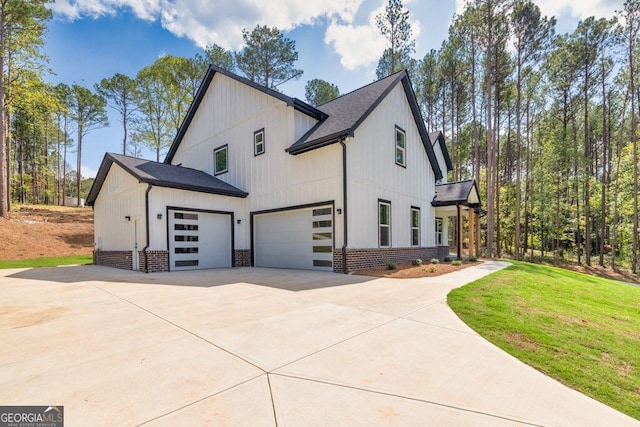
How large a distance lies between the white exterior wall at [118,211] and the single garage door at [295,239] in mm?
4401

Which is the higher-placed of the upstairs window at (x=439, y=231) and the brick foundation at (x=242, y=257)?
the upstairs window at (x=439, y=231)

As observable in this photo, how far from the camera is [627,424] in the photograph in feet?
7.19

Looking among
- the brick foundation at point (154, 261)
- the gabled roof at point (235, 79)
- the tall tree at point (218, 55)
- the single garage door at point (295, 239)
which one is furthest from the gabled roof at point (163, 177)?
the tall tree at point (218, 55)

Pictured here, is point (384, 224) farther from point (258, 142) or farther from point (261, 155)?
point (258, 142)

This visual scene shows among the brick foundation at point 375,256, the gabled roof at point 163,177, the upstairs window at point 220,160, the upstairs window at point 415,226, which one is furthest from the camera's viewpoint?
the upstairs window at point 220,160

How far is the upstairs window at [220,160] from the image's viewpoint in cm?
1402

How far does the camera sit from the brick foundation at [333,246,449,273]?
9.67 metres

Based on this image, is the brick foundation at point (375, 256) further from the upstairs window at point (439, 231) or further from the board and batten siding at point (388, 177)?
the upstairs window at point (439, 231)

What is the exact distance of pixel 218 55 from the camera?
22.9m

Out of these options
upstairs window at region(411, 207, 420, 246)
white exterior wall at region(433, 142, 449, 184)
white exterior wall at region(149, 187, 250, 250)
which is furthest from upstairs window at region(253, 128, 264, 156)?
white exterior wall at region(433, 142, 449, 184)

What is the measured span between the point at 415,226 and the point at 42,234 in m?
22.4

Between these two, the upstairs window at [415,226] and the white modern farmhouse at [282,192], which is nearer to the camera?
the white modern farmhouse at [282,192]

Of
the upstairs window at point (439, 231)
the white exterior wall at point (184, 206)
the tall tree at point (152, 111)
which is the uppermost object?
the tall tree at point (152, 111)

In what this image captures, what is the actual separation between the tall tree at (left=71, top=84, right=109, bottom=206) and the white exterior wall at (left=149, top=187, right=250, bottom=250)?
2375 cm
